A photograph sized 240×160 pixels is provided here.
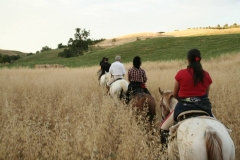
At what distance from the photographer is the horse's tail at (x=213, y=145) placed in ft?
8.95

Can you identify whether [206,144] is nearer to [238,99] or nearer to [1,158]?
[1,158]

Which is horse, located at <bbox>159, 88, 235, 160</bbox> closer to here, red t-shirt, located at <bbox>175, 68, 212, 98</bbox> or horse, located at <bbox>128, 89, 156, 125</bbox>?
red t-shirt, located at <bbox>175, 68, 212, 98</bbox>

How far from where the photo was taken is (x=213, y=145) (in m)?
2.74

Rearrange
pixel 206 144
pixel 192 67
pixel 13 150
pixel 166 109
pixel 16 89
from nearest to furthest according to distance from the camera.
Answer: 1. pixel 206 144
2. pixel 192 67
3. pixel 13 150
4. pixel 166 109
5. pixel 16 89

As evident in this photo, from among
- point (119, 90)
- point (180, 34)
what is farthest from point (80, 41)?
point (119, 90)

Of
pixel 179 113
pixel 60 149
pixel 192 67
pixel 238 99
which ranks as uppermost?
pixel 192 67

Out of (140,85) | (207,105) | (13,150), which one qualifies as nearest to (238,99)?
(140,85)

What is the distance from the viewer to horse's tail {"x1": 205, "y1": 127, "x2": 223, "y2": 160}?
2729mm

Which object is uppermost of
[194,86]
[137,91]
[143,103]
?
[194,86]

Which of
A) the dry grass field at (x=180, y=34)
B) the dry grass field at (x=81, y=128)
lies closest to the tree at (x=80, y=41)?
the dry grass field at (x=180, y=34)

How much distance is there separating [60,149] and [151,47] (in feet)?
146

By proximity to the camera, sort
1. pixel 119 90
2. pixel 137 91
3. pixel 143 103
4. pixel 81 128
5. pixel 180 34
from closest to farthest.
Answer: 1. pixel 81 128
2. pixel 143 103
3. pixel 137 91
4. pixel 119 90
5. pixel 180 34

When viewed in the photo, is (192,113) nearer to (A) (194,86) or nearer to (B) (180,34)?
(A) (194,86)

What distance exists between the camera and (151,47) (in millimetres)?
46625
